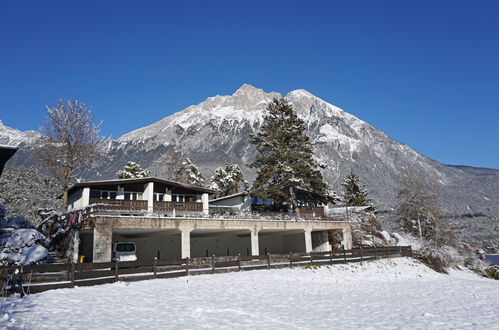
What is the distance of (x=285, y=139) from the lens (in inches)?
1821

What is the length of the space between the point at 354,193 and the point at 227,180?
22.6m

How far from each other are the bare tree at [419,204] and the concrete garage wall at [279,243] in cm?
1888

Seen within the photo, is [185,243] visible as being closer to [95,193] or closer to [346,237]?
[95,193]

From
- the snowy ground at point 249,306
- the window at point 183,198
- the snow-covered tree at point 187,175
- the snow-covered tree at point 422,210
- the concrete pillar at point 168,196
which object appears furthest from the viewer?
the snow-covered tree at point 187,175

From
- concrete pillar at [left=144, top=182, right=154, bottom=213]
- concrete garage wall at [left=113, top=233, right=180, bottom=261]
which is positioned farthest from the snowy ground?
concrete pillar at [left=144, top=182, right=154, bottom=213]

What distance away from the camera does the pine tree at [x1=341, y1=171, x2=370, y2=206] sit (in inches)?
2458

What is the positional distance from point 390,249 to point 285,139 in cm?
1761

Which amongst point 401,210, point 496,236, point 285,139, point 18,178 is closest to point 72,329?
point 285,139

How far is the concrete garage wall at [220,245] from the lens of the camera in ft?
129

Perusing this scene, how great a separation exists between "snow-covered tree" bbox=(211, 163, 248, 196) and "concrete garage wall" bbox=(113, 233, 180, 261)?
30579mm

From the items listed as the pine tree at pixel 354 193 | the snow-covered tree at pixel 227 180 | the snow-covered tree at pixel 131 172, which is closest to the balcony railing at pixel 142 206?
the snow-covered tree at pixel 131 172

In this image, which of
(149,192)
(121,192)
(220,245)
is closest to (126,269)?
(149,192)

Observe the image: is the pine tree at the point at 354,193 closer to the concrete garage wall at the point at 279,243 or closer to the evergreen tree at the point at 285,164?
the evergreen tree at the point at 285,164

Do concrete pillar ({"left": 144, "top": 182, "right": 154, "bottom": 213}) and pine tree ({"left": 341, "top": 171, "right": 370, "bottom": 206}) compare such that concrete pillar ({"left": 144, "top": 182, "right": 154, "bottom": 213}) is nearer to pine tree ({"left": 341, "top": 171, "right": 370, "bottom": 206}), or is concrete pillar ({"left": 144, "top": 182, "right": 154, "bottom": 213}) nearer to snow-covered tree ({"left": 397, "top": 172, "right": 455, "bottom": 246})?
snow-covered tree ({"left": 397, "top": 172, "right": 455, "bottom": 246})
